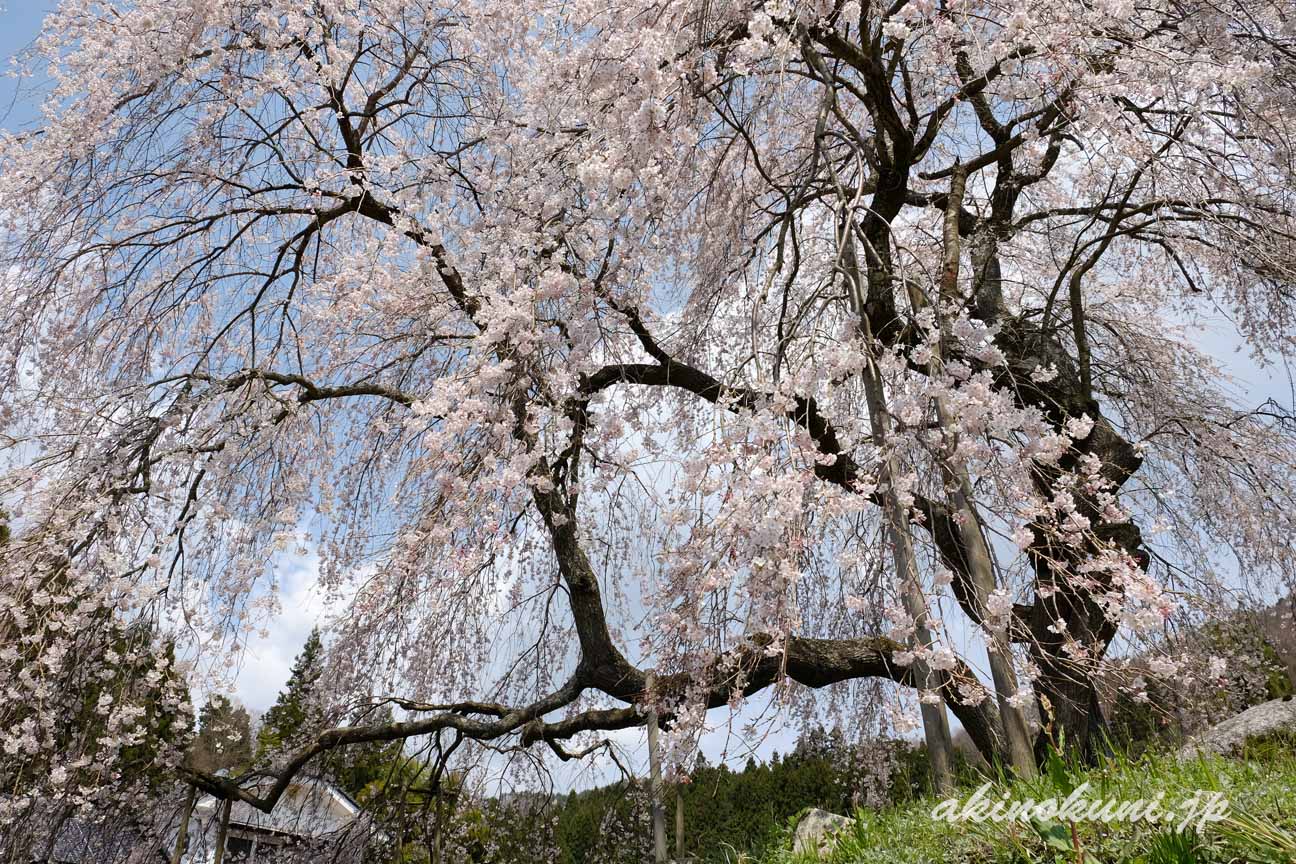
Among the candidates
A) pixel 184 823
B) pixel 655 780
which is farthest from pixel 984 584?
pixel 184 823

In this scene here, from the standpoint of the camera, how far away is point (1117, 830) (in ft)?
7.53

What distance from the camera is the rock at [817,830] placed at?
341 cm

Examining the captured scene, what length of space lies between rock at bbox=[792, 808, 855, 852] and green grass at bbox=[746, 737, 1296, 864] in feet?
0.53

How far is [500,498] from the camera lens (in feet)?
14.4

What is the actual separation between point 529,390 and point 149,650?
103 inches

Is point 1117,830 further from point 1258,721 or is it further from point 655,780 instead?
point 1258,721

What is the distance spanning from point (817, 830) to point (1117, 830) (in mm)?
1626

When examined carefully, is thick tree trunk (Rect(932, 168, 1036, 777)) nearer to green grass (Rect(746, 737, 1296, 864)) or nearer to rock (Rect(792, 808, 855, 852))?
green grass (Rect(746, 737, 1296, 864))

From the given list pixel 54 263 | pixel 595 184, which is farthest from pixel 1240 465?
pixel 54 263

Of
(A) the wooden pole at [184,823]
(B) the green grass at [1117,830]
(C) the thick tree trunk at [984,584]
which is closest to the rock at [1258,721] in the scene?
(B) the green grass at [1117,830]

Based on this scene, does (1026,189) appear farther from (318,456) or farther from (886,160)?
(318,456)

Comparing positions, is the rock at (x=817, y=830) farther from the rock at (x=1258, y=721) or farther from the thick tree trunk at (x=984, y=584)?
the rock at (x=1258, y=721)

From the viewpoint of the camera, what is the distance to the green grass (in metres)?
2.09

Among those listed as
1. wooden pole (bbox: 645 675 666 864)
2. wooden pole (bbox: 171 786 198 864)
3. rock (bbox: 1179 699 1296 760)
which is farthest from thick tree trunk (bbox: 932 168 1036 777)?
wooden pole (bbox: 171 786 198 864)
